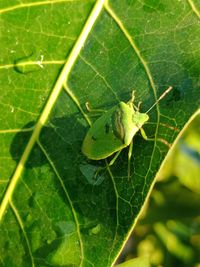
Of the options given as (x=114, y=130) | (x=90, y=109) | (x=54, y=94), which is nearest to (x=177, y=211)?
(x=114, y=130)

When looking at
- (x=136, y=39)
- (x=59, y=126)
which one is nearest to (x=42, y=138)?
(x=59, y=126)

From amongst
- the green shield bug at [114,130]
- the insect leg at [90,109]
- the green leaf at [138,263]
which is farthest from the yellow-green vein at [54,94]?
the green leaf at [138,263]

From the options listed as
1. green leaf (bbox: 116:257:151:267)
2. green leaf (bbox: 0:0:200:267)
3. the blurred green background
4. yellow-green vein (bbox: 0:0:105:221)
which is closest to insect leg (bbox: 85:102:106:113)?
green leaf (bbox: 0:0:200:267)

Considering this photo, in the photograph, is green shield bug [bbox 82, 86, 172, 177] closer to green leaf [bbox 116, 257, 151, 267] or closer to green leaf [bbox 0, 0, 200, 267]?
green leaf [bbox 0, 0, 200, 267]

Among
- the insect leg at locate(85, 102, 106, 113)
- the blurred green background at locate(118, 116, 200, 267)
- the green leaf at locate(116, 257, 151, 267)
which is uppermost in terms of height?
the insect leg at locate(85, 102, 106, 113)

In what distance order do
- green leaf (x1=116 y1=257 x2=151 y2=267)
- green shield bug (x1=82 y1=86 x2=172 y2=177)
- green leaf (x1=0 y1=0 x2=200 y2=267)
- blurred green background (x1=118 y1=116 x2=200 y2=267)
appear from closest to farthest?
1. green leaf (x1=0 y1=0 x2=200 y2=267)
2. green shield bug (x1=82 y1=86 x2=172 y2=177)
3. green leaf (x1=116 y1=257 x2=151 y2=267)
4. blurred green background (x1=118 y1=116 x2=200 y2=267)

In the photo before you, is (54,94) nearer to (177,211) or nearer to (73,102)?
(73,102)

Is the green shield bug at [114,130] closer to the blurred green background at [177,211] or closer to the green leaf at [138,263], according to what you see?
the blurred green background at [177,211]
